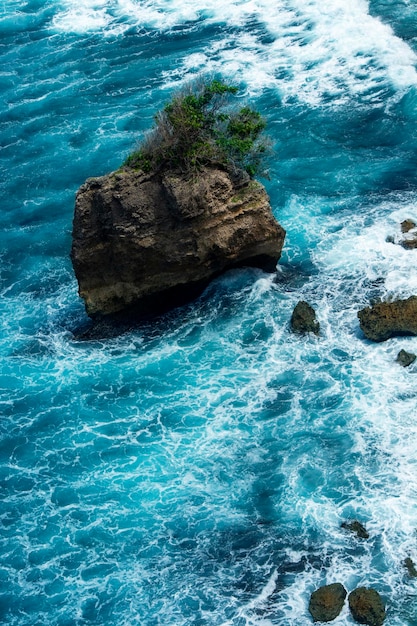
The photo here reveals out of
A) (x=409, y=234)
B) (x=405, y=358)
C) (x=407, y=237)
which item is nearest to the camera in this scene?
(x=405, y=358)

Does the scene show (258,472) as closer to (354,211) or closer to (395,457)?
(395,457)

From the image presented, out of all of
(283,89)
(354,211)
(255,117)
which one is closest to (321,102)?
(283,89)

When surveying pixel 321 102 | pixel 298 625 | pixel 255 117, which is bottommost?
pixel 298 625

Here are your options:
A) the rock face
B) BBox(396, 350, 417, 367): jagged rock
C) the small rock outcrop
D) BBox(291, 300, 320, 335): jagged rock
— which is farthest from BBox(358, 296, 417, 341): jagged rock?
the rock face

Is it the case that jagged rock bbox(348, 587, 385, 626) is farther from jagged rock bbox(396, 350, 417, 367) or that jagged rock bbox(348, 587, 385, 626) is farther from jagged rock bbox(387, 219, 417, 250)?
jagged rock bbox(387, 219, 417, 250)

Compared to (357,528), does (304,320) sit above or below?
above

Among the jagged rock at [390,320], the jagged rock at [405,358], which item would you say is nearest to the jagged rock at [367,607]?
the jagged rock at [405,358]

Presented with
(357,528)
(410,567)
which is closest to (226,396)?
(357,528)

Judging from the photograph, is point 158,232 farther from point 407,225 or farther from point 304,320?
point 407,225
